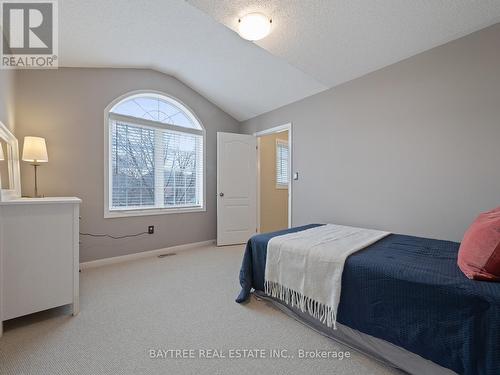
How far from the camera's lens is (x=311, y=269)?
67.2 inches

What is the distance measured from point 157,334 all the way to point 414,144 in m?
2.89

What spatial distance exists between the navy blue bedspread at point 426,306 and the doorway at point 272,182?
3013 millimetres

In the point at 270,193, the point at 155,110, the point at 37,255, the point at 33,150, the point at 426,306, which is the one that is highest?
the point at 155,110

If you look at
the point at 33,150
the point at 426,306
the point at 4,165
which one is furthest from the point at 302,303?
the point at 33,150

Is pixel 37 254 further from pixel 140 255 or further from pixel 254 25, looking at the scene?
pixel 254 25

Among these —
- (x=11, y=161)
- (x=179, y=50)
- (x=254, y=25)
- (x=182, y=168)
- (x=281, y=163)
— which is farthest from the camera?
(x=281, y=163)

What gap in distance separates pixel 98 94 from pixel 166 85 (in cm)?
100

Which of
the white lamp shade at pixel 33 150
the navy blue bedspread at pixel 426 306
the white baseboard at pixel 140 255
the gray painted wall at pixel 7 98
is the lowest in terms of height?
the white baseboard at pixel 140 255

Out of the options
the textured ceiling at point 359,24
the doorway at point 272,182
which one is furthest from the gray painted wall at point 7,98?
the doorway at point 272,182

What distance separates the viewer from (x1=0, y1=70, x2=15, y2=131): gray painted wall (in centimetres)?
211

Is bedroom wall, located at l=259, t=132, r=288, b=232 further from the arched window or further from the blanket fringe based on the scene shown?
the blanket fringe

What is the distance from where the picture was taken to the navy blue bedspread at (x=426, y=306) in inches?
41.1

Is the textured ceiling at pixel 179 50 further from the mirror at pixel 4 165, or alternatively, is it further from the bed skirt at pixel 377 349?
the bed skirt at pixel 377 349

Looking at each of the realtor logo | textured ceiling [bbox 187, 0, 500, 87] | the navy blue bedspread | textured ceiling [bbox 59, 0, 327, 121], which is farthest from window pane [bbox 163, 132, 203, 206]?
the navy blue bedspread
